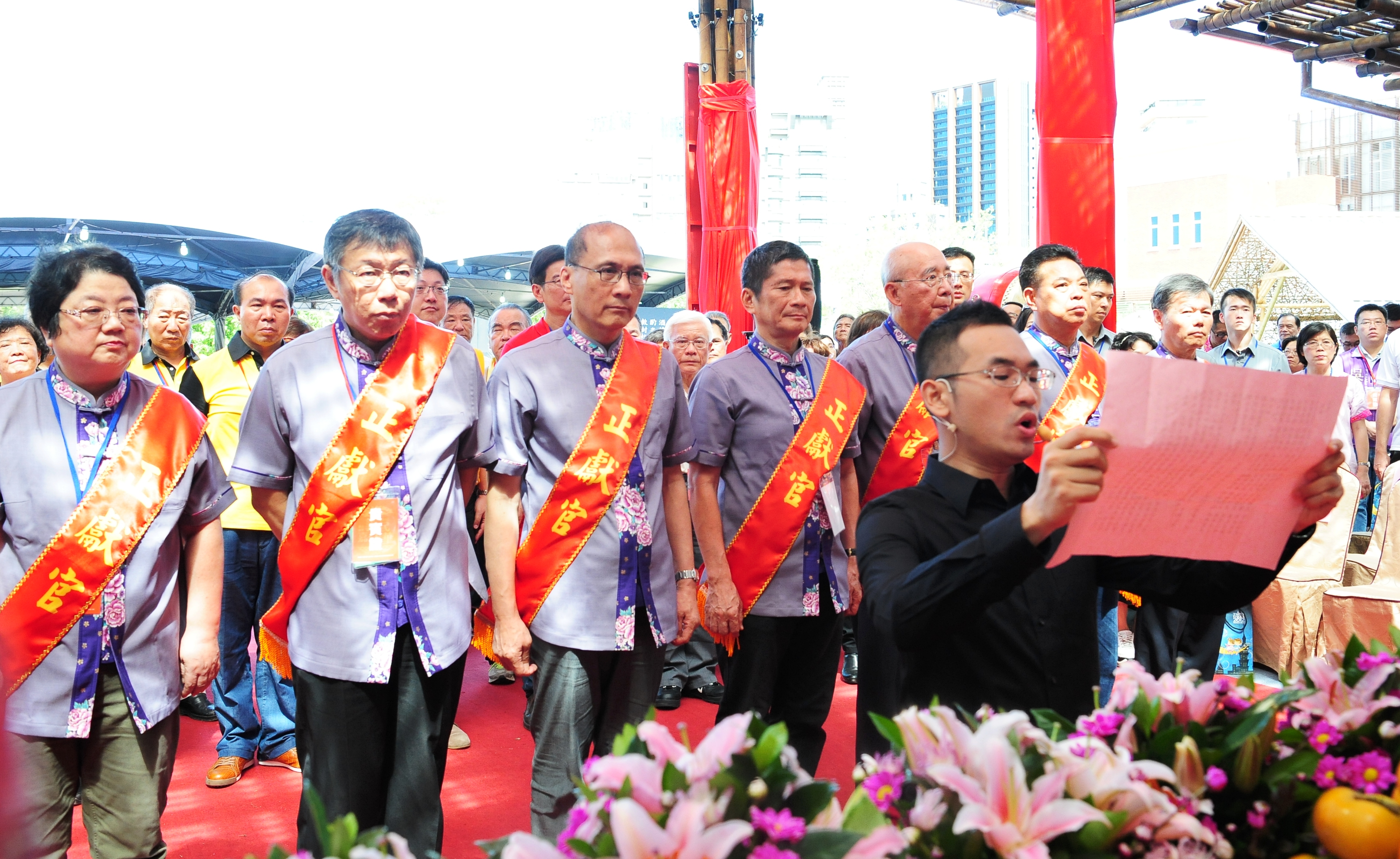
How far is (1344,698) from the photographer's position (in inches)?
50.1

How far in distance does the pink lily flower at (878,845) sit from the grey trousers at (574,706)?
4.78 ft

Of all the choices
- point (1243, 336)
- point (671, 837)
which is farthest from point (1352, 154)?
point (671, 837)

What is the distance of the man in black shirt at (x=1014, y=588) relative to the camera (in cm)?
156

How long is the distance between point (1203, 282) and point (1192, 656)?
129cm

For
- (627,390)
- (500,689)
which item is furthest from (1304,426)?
(500,689)

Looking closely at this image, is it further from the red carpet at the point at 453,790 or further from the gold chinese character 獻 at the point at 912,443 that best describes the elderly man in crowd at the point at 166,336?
the gold chinese character 獻 at the point at 912,443

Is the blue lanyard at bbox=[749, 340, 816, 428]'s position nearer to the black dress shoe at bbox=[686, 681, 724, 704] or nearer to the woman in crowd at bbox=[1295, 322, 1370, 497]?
the black dress shoe at bbox=[686, 681, 724, 704]

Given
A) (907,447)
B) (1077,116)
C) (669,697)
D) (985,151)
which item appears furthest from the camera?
(985,151)

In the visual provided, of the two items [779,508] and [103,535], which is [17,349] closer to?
[103,535]

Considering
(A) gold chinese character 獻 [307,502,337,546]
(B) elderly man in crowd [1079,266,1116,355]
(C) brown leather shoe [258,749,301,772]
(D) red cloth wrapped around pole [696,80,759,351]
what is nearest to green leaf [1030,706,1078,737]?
(A) gold chinese character 獻 [307,502,337,546]

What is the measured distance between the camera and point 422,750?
89.5 inches

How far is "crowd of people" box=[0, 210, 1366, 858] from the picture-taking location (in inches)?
64.4

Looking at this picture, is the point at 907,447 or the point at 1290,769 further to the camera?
the point at 907,447

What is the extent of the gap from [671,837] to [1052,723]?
0.56 meters
